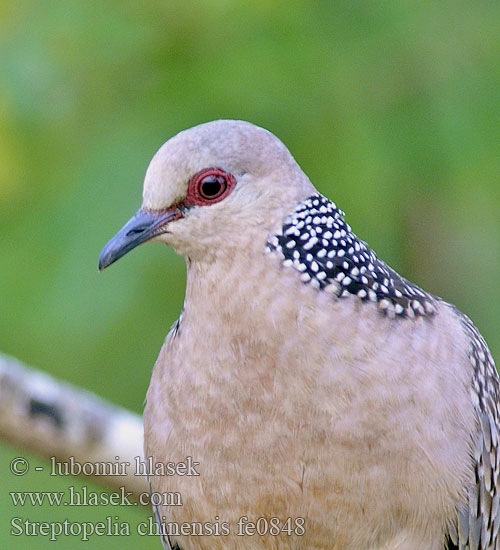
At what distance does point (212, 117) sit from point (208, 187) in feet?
5.02

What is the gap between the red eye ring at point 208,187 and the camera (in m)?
3.38

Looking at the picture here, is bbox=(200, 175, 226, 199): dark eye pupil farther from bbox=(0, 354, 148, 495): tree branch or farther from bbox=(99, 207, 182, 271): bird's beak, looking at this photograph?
bbox=(0, 354, 148, 495): tree branch

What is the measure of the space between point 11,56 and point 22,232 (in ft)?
2.73

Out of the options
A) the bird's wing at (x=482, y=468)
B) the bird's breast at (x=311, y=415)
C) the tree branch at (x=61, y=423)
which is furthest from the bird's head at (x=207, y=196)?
the tree branch at (x=61, y=423)

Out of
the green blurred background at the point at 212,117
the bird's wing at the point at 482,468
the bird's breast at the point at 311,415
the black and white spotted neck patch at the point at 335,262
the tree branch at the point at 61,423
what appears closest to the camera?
the bird's breast at the point at 311,415

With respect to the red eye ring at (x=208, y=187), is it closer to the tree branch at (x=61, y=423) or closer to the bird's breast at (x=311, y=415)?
the bird's breast at (x=311, y=415)

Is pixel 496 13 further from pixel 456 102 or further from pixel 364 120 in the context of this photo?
→ pixel 364 120

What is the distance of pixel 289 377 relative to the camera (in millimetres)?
3324

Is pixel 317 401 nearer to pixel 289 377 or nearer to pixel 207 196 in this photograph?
pixel 289 377

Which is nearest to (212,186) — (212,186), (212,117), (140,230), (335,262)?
(212,186)

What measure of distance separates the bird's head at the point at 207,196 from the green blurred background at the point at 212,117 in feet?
4.45

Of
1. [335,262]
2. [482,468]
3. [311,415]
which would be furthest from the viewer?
[482,468]

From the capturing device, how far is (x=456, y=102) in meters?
4.79

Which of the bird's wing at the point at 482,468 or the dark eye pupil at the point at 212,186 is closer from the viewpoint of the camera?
the dark eye pupil at the point at 212,186
